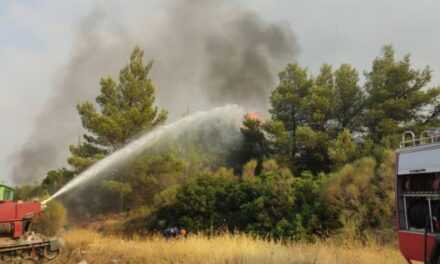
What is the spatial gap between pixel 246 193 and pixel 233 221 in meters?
1.59

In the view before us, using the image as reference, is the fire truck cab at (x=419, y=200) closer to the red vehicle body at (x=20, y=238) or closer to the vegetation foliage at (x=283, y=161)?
the vegetation foliage at (x=283, y=161)

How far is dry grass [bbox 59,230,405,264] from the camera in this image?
860cm

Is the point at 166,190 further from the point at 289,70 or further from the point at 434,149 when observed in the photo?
the point at 434,149

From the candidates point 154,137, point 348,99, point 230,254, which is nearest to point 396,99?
point 348,99

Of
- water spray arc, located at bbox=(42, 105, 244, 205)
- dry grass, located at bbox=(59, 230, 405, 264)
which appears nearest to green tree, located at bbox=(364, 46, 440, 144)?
water spray arc, located at bbox=(42, 105, 244, 205)

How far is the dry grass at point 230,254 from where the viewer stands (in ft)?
28.2

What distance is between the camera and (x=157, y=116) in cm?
3034

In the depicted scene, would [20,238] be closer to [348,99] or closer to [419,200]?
[419,200]

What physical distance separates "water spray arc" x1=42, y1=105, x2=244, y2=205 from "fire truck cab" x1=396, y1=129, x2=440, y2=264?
10.5m

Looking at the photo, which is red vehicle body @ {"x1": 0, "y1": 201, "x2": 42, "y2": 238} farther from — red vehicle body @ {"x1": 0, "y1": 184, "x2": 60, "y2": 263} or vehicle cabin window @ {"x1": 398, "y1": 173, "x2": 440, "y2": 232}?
vehicle cabin window @ {"x1": 398, "y1": 173, "x2": 440, "y2": 232}

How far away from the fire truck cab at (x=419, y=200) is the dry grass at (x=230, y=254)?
6.85 feet

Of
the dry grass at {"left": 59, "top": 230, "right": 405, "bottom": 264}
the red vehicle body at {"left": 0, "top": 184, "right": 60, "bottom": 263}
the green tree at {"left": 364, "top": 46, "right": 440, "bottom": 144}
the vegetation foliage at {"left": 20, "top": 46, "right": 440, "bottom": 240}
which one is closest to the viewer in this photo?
the dry grass at {"left": 59, "top": 230, "right": 405, "bottom": 264}

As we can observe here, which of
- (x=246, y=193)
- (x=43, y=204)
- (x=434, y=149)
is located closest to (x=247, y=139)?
(x=246, y=193)

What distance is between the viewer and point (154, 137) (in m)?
24.3
